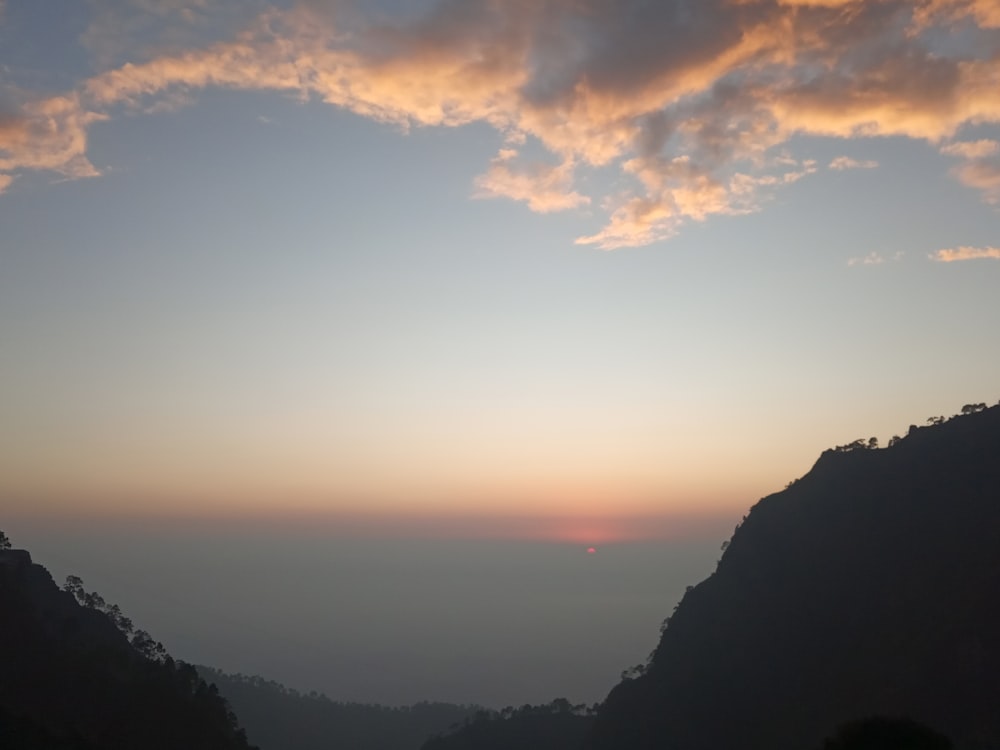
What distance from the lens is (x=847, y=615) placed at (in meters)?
81.3

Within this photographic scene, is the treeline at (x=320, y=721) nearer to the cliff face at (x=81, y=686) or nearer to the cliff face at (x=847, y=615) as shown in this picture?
the cliff face at (x=847, y=615)

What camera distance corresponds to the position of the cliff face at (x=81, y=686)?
64812mm

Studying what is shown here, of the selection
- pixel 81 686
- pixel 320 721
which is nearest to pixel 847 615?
pixel 81 686

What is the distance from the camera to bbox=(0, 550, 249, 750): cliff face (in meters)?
64.8

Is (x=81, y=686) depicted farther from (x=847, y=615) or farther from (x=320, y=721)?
(x=320, y=721)

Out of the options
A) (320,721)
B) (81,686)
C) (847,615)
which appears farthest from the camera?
(320,721)

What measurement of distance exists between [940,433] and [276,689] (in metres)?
174

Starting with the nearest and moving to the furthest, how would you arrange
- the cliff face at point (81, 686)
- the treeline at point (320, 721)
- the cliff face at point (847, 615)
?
the cliff face at point (847, 615) < the cliff face at point (81, 686) < the treeline at point (320, 721)

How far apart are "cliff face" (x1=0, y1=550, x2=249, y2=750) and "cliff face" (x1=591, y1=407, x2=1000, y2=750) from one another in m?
57.7

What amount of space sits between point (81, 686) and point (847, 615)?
82.6 meters

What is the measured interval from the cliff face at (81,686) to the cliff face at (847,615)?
57.7 m

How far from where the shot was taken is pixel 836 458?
10300 centimetres

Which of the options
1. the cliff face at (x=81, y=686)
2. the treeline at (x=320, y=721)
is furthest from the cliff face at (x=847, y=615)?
the treeline at (x=320, y=721)

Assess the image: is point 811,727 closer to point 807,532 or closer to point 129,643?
point 807,532
